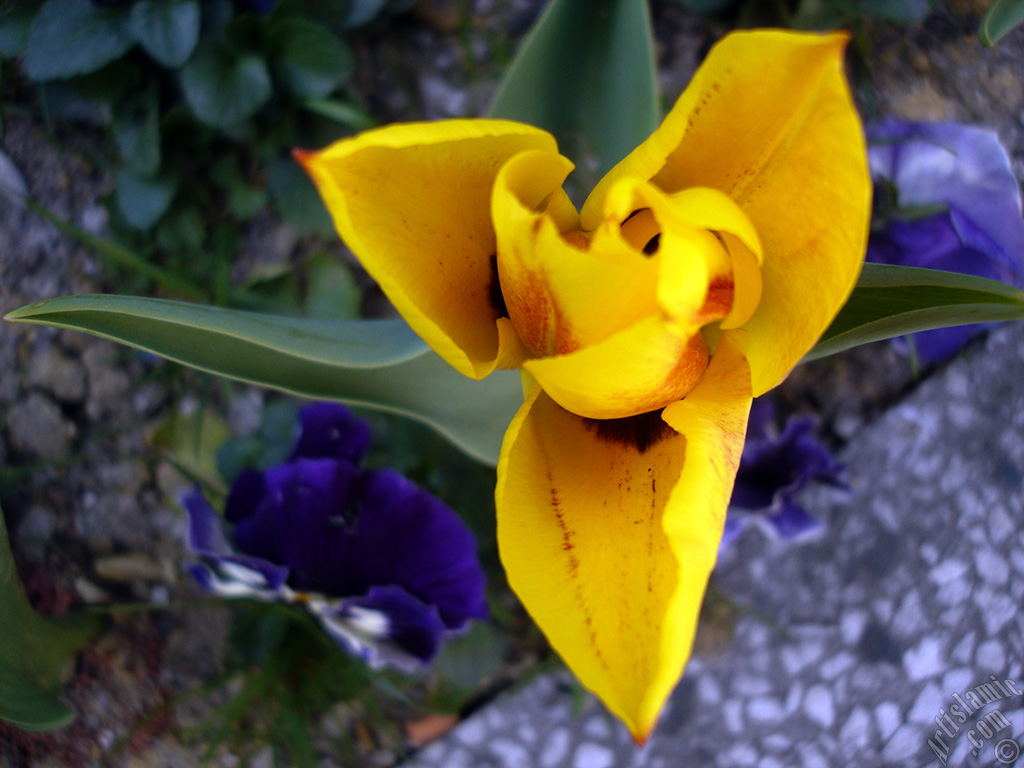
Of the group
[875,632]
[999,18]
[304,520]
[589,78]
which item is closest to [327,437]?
[304,520]

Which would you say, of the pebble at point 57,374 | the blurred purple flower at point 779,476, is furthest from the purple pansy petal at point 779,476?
the pebble at point 57,374

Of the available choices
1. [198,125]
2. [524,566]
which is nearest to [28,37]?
[198,125]

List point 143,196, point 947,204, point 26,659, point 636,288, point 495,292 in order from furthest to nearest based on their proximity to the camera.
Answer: point 143,196 → point 947,204 → point 26,659 → point 495,292 → point 636,288

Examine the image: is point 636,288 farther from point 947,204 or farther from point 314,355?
point 947,204

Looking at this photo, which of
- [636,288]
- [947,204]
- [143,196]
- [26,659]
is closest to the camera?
[636,288]

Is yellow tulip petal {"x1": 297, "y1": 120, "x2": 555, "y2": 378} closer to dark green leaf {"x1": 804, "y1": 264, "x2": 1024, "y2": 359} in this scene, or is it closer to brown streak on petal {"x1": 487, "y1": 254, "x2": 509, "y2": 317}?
brown streak on petal {"x1": 487, "y1": 254, "x2": 509, "y2": 317}

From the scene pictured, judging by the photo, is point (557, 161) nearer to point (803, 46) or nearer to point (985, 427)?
point (803, 46)
